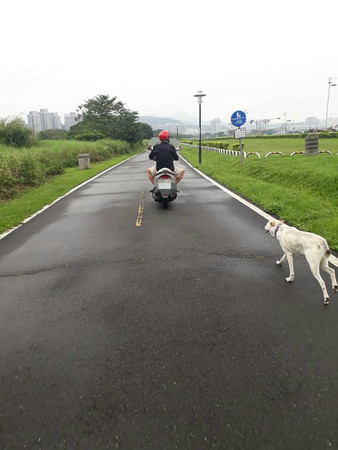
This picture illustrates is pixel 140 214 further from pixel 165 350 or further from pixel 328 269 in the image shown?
pixel 165 350

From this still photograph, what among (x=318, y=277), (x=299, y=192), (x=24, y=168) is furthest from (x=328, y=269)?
(x=24, y=168)

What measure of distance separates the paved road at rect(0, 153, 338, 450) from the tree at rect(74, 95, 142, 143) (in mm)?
53988

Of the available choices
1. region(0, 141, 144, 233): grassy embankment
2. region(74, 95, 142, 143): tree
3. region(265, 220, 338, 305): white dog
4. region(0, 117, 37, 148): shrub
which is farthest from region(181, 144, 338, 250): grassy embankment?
region(74, 95, 142, 143): tree

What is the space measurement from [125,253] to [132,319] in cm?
238

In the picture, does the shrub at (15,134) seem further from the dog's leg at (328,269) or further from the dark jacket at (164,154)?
the dog's leg at (328,269)

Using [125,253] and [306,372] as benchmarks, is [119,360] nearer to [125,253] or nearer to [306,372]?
[306,372]

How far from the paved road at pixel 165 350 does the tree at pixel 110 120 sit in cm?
5399

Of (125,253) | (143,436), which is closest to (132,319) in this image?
(143,436)

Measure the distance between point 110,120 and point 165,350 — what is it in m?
61.9

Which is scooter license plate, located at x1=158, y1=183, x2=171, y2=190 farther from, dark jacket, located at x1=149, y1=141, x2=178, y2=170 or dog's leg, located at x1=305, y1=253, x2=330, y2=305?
dog's leg, located at x1=305, y1=253, x2=330, y2=305

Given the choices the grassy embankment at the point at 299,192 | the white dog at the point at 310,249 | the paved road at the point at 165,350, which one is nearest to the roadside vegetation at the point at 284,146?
the grassy embankment at the point at 299,192

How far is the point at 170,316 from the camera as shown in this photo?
12.0 ft

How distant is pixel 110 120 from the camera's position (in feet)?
196

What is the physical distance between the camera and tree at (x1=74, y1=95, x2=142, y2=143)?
186 feet
